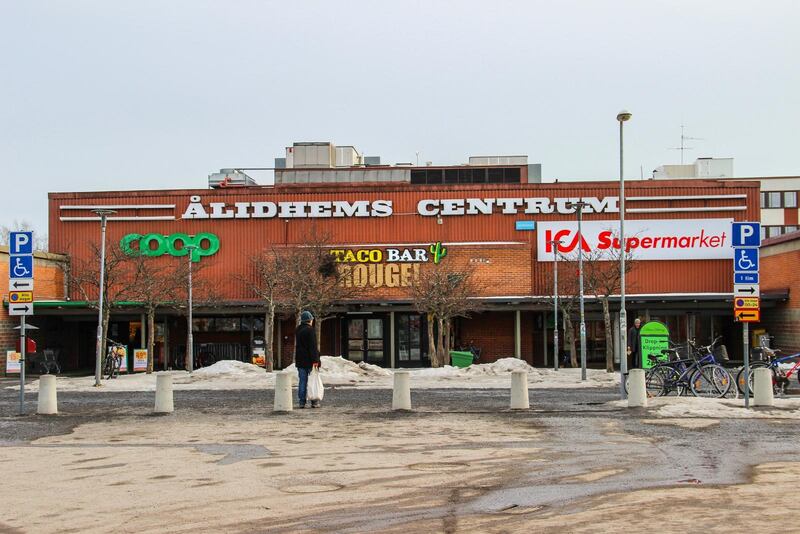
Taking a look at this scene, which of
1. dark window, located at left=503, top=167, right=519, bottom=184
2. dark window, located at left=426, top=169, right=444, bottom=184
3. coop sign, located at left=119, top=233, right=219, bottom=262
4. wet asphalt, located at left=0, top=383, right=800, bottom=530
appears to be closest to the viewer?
wet asphalt, located at left=0, top=383, right=800, bottom=530

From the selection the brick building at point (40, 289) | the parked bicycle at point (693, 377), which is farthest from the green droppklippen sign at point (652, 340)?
the brick building at point (40, 289)

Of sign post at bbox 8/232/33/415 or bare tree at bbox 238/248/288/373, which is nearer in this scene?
sign post at bbox 8/232/33/415

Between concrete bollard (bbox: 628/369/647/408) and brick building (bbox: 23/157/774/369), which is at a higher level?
brick building (bbox: 23/157/774/369)

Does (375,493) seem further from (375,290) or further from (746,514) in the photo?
(375,290)

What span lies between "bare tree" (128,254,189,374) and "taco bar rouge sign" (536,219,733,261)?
15288 millimetres

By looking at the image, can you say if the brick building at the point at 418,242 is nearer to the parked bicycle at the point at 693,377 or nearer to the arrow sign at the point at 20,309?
the parked bicycle at the point at 693,377

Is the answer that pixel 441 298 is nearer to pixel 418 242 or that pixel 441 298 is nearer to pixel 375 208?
pixel 418 242

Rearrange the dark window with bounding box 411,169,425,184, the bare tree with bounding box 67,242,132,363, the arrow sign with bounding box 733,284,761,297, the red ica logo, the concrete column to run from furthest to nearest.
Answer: the dark window with bounding box 411,169,425,184 < the red ica logo < the concrete column < the bare tree with bounding box 67,242,132,363 < the arrow sign with bounding box 733,284,761,297

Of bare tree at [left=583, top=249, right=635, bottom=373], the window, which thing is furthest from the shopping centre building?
the window

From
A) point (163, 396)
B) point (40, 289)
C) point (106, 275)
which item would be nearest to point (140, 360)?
point (106, 275)

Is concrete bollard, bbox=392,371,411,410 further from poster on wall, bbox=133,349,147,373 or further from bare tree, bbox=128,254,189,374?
poster on wall, bbox=133,349,147,373

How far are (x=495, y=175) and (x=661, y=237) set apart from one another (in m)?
14.5

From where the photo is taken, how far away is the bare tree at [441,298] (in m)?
32.8

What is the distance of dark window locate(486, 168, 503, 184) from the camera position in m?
51.1
